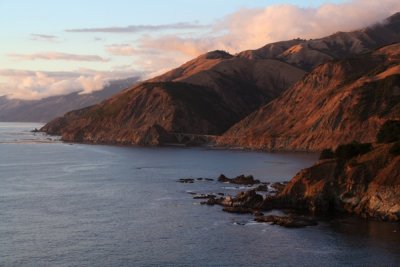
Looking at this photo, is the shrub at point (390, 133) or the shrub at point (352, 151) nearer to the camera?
the shrub at point (352, 151)

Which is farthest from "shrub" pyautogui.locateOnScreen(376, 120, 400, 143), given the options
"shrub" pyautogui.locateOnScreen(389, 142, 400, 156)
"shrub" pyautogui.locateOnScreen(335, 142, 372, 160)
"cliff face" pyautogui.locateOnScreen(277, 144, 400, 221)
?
"shrub" pyautogui.locateOnScreen(389, 142, 400, 156)

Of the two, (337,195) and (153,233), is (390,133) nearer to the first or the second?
(337,195)

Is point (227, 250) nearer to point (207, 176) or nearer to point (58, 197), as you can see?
point (58, 197)

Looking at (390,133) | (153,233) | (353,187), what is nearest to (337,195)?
(353,187)

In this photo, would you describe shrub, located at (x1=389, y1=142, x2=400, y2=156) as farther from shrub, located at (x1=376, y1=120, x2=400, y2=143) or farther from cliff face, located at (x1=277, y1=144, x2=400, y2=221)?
shrub, located at (x1=376, y1=120, x2=400, y2=143)

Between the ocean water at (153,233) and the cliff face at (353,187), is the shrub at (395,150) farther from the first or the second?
the ocean water at (153,233)

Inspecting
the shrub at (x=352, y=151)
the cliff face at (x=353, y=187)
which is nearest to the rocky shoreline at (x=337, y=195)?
the cliff face at (x=353, y=187)

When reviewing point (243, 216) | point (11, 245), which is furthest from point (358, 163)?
point (11, 245)
